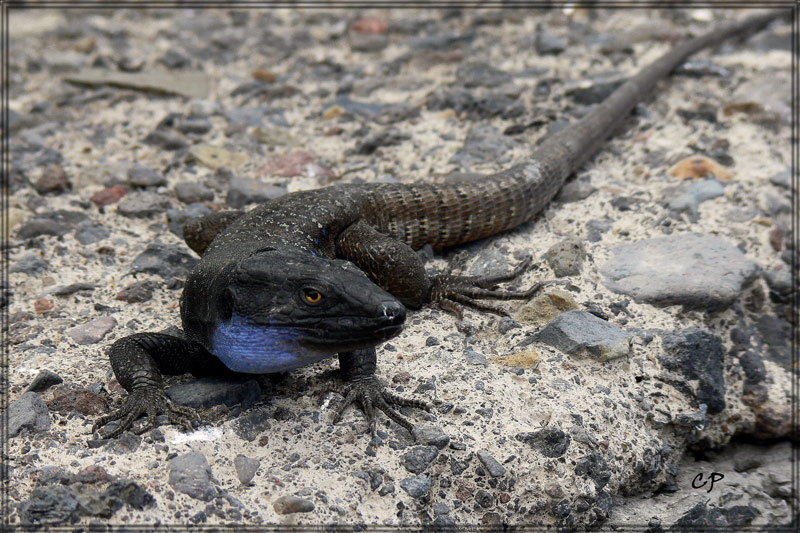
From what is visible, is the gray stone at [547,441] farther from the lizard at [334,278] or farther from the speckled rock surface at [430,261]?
the lizard at [334,278]

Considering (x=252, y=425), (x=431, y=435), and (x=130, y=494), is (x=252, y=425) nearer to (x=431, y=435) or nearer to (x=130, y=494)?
(x=130, y=494)

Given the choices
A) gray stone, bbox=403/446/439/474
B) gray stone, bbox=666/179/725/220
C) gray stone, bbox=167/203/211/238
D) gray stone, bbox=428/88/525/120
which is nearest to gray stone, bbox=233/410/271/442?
gray stone, bbox=403/446/439/474

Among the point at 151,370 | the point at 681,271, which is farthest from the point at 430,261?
the point at 151,370

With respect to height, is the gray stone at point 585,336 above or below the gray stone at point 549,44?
below

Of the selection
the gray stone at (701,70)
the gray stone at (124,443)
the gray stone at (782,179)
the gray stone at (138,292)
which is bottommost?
the gray stone at (124,443)

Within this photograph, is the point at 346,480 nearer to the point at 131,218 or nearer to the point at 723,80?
the point at 131,218

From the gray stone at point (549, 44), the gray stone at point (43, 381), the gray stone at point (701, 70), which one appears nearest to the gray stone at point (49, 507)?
the gray stone at point (43, 381)

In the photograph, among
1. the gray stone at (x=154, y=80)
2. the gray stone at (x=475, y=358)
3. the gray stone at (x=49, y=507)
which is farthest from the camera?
the gray stone at (x=154, y=80)

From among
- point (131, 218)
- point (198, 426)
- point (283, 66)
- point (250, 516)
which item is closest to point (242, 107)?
point (283, 66)

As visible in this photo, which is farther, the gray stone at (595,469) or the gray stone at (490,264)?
the gray stone at (490,264)
